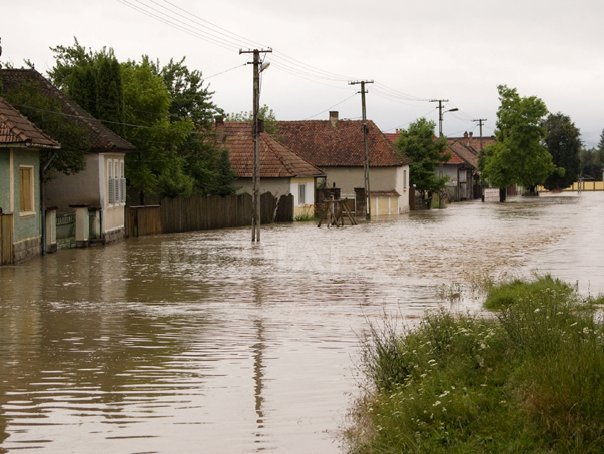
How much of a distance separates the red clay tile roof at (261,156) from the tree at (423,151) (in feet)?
63.9

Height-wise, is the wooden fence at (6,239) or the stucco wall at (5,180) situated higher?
the stucco wall at (5,180)

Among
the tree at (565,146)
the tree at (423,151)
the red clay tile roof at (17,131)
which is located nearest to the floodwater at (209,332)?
the red clay tile roof at (17,131)

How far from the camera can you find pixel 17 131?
2700 cm

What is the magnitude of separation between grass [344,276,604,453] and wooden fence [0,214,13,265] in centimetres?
1703

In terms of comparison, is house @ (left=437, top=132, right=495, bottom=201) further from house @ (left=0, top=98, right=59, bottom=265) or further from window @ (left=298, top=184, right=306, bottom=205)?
house @ (left=0, top=98, right=59, bottom=265)

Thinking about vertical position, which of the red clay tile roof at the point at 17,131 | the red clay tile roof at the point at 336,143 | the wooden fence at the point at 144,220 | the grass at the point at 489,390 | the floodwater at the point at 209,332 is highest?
the red clay tile roof at the point at 336,143

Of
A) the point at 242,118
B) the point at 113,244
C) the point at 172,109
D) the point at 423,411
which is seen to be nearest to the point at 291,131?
the point at 242,118

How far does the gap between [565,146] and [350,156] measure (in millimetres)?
69726

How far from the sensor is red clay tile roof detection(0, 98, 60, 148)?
1051 inches

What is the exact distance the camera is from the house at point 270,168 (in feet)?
197

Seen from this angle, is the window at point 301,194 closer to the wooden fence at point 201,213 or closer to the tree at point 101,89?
the wooden fence at point 201,213

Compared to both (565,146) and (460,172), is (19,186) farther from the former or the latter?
(565,146)

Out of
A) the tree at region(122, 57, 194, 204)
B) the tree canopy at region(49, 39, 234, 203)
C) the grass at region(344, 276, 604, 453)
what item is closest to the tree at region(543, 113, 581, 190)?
the tree canopy at region(49, 39, 234, 203)

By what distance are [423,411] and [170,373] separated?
4.19 meters
